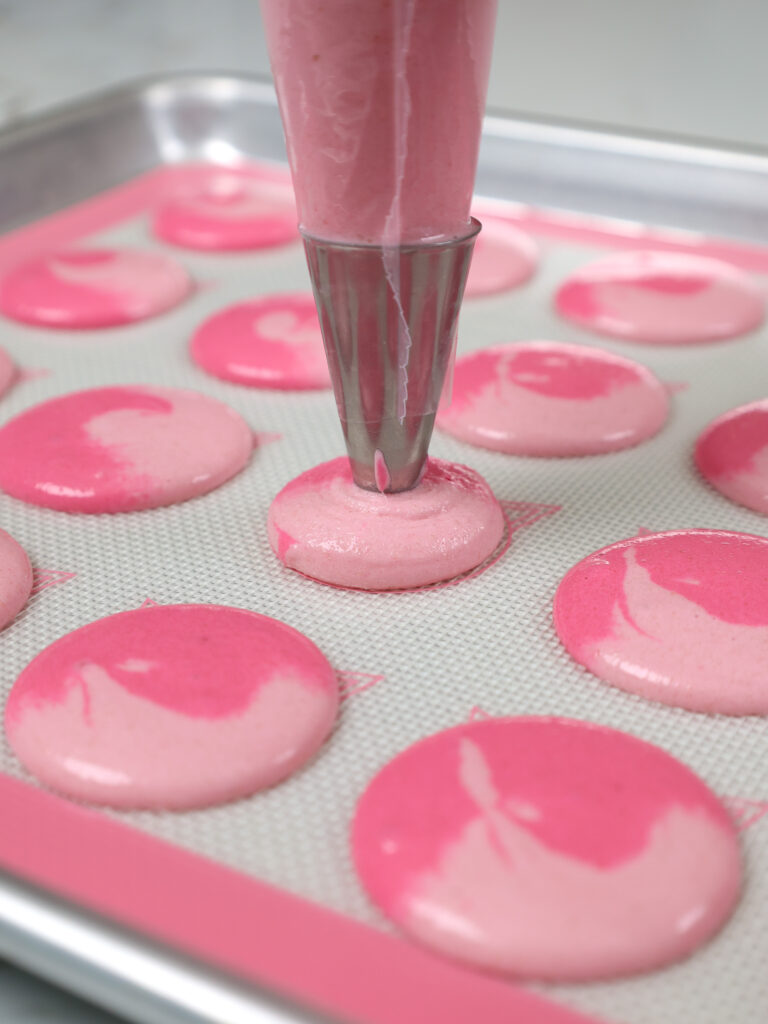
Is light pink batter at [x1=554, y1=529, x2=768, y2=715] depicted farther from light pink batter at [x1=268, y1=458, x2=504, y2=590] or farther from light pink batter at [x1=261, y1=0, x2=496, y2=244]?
light pink batter at [x1=261, y1=0, x2=496, y2=244]

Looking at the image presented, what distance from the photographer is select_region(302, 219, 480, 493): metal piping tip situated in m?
0.61

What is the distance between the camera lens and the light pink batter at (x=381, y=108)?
540 millimetres

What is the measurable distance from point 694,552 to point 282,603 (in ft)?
0.83

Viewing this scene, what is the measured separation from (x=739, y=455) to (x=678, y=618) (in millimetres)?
218

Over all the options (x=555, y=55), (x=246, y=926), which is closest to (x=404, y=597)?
(x=246, y=926)

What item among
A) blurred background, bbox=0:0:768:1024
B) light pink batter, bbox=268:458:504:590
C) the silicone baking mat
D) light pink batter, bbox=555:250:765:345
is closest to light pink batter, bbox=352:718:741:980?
the silicone baking mat

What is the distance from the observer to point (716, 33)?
2.01 metres

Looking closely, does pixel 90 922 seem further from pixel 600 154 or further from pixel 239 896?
pixel 600 154

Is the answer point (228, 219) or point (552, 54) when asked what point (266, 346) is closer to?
point (228, 219)

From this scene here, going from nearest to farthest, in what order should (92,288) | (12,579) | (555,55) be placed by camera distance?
(12,579)
(92,288)
(555,55)

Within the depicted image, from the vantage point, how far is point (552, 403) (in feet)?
2.92

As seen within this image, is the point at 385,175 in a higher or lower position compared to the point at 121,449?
higher

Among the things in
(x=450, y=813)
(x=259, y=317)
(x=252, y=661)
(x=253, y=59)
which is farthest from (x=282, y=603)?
(x=253, y=59)

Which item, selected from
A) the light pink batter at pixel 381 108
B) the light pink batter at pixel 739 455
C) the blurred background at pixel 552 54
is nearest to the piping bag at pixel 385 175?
the light pink batter at pixel 381 108
